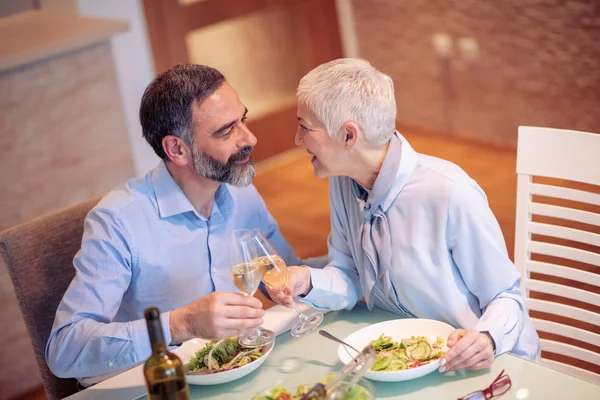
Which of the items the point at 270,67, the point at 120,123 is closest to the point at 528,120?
the point at 270,67

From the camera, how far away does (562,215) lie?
83.5 inches

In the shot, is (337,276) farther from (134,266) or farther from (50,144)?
(50,144)

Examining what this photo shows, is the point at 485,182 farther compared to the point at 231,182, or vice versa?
the point at 485,182

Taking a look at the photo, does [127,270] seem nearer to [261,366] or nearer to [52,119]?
[261,366]

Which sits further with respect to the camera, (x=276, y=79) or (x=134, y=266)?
(x=276, y=79)

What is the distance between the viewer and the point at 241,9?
496 cm

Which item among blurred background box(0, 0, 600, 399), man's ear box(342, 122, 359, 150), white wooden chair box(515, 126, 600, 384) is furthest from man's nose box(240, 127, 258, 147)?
blurred background box(0, 0, 600, 399)

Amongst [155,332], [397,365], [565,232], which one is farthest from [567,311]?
[155,332]

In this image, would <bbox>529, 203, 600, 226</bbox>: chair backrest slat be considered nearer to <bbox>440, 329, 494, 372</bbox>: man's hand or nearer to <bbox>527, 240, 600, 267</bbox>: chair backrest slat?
<bbox>527, 240, 600, 267</bbox>: chair backrest slat

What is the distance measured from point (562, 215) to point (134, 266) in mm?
1084

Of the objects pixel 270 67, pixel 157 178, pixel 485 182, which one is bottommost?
pixel 485 182

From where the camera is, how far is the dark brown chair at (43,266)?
2.17m

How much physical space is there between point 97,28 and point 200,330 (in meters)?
2.26

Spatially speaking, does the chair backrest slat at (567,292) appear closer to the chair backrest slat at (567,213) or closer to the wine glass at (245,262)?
the chair backrest slat at (567,213)
